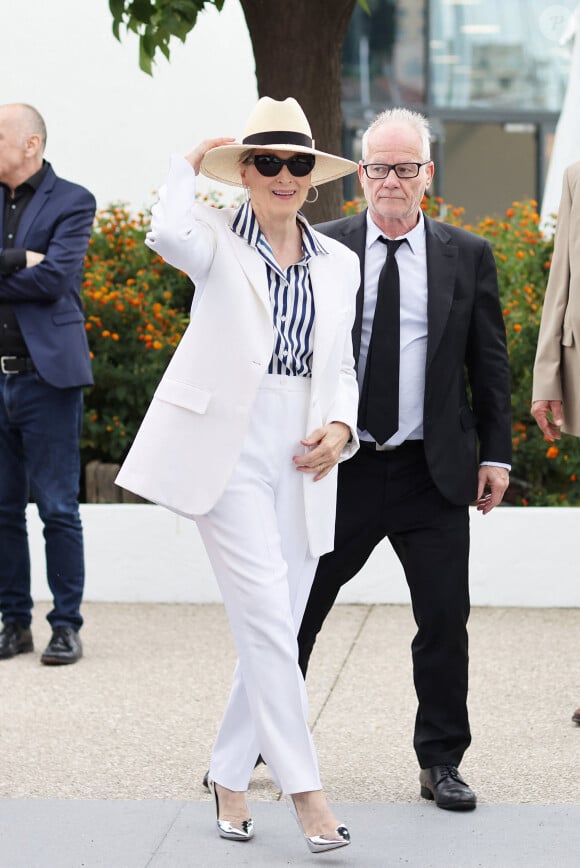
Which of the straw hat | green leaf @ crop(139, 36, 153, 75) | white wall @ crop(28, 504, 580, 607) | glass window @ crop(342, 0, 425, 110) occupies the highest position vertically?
glass window @ crop(342, 0, 425, 110)

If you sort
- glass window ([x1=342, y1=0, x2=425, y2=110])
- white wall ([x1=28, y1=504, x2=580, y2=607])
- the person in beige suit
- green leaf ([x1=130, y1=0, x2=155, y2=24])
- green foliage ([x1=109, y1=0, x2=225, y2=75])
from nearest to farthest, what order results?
the person in beige suit < green foliage ([x1=109, y1=0, x2=225, y2=75]) < green leaf ([x1=130, y1=0, x2=155, y2=24]) < white wall ([x1=28, y1=504, x2=580, y2=607]) < glass window ([x1=342, y1=0, x2=425, y2=110])

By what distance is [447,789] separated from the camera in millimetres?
4008

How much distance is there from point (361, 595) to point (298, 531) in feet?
10.6

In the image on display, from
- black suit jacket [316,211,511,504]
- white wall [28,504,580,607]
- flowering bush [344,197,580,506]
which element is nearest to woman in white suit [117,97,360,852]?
black suit jacket [316,211,511,504]

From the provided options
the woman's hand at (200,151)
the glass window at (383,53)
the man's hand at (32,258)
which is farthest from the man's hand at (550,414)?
the glass window at (383,53)

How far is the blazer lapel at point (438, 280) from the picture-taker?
3992 mm

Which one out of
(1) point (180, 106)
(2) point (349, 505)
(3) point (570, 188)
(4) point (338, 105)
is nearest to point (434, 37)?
(1) point (180, 106)

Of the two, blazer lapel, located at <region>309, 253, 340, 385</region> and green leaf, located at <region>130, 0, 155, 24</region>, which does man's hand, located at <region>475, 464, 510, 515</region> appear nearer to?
blazer lapel, located at <region>309, 253, 340, 385</region>

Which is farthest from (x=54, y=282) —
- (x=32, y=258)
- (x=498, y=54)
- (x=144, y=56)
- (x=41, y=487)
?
(x=498, y=54)

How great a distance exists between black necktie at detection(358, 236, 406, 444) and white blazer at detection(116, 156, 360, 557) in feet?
0.84

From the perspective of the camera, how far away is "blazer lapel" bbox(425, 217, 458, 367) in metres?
3.99

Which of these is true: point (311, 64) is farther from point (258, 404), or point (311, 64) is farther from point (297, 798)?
point (297, 798)

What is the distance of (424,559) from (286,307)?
0.89 m

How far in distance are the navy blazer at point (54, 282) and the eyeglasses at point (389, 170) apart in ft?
6.54
